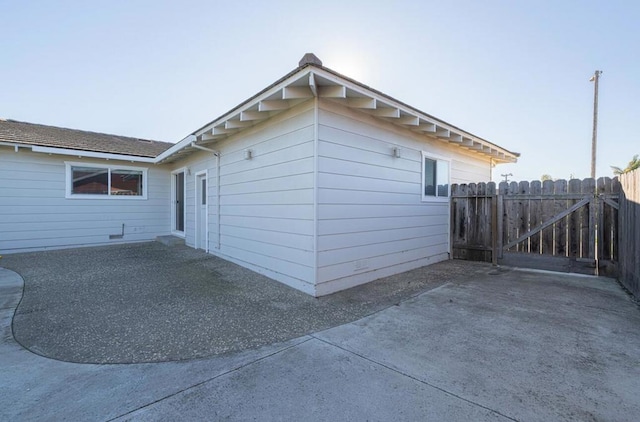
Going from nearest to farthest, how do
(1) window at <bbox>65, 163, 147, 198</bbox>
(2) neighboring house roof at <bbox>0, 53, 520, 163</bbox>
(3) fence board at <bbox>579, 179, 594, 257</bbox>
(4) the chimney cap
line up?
(4) the chimney cap
(2) neighboring house roof at <bbox>0, 53, 520, 163</bbox>
(3) fence board at <bbox>579, 179, 594, 257</bbox>
(1) window at <bbox>65, 163, 147, 198</bbox>

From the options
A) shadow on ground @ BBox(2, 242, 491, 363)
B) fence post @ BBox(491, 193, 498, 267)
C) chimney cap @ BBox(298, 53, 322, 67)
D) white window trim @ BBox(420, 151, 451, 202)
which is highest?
chimney cap @ BBox(298, 53, 322, 67)

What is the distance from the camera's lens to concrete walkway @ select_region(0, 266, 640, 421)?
70.8 inches

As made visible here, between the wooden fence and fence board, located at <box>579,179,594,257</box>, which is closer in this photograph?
the wooden fence

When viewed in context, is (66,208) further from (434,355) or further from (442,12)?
(442,12)

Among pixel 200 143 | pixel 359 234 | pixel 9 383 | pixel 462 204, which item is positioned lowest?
pixel 9 383

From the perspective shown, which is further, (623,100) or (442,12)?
(623,100)

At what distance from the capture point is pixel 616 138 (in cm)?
1650

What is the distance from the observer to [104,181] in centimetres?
898

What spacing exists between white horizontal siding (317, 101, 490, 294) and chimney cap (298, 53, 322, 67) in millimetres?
660

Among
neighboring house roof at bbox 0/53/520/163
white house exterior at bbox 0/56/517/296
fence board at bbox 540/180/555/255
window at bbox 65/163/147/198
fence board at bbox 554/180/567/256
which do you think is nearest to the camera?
neighboring house roof at bbox 0/53/520/163

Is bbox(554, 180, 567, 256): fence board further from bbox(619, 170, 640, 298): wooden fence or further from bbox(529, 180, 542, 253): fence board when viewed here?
bbox(619, 170, 640, 298): wooden fence

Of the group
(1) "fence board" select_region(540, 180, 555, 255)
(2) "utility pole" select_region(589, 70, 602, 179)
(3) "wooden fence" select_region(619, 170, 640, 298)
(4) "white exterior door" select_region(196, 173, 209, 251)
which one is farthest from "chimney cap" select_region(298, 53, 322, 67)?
(2) "utility pole" select_region(589, 70, 602, 179)

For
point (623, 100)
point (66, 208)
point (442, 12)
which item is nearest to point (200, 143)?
point (66, 208)

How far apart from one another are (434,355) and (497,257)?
5.14 metres
